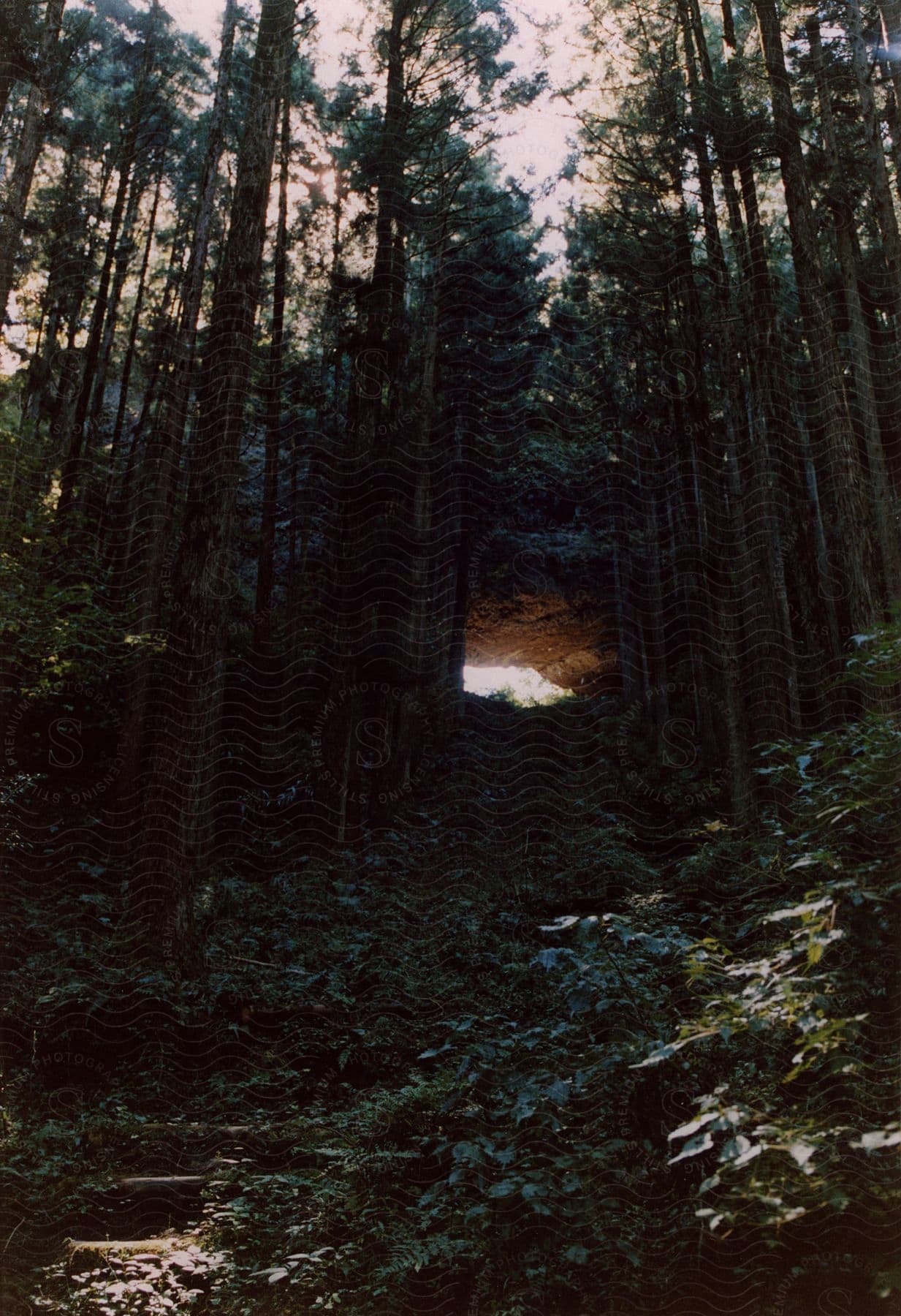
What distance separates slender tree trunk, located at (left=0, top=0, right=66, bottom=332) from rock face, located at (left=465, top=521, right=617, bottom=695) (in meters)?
13.6

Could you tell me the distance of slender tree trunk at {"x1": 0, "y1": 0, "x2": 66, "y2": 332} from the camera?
8625 mm

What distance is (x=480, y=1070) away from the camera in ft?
12.5

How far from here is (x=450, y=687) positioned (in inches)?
683

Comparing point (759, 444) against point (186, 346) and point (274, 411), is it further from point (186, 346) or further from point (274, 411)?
point (274, 411)

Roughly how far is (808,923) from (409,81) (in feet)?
50.4

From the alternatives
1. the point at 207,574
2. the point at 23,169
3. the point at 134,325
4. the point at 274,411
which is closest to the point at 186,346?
the point at 23,169

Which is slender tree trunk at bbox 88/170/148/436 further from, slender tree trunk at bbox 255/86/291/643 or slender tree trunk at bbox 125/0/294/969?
slender tree trunk at bbox 125/0/294/969

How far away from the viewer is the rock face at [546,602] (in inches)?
851

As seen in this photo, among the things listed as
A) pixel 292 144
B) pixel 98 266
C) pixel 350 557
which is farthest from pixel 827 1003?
pixel 98 266

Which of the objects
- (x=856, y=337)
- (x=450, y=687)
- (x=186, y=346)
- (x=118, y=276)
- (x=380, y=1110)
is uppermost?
(x=118, y=276)

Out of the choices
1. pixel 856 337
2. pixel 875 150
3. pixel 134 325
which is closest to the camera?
pixel 875 150

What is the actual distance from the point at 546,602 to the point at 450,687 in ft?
18.7

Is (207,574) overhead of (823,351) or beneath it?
beneath

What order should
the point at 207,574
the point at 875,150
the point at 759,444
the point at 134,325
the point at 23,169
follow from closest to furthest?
the point at 207,574, the point at 23,169, the point at 875,150, the point at 759,444, the point at 134,325
